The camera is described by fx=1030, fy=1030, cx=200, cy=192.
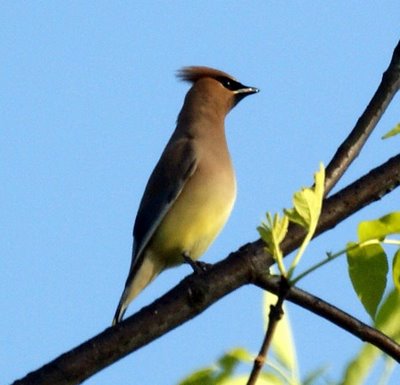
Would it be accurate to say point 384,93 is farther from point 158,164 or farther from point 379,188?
point 158,164

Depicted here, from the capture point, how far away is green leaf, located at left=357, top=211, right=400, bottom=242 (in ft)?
4.92

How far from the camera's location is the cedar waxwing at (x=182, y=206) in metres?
4.57

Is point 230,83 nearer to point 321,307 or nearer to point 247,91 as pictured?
point 247,91

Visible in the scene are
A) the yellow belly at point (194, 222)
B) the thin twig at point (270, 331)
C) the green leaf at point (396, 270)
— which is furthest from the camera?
the yellow belly at point (194, 222)

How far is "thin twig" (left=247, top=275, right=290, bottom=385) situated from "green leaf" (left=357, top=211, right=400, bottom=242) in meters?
0.15

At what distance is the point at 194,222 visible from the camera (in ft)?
15.1

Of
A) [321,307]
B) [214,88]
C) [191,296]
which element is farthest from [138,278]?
[321,307]

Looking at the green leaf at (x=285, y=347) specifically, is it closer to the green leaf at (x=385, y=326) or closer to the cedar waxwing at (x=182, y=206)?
the green leaf at (x=385, y=326)

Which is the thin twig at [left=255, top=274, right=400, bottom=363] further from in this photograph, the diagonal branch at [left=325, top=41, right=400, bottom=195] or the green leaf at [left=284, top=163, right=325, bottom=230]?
the diagonal branch at [left=325, top=41, right=400, bottom=195]

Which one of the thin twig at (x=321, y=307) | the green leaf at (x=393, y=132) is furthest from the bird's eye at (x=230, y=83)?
the green leaf at (x=393, y=132)

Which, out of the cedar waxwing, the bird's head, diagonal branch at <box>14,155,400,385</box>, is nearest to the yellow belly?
the cedar waxwing

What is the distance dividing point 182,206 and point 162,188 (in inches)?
8.2

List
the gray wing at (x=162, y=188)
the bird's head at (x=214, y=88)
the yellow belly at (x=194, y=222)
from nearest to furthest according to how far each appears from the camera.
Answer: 1. the yellow belly at (x=194, y=222)
2. the gray wing at (x=162, y=188)
3. the bird's head at (x=214, y=88)

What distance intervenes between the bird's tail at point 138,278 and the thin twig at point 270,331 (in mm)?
3054
